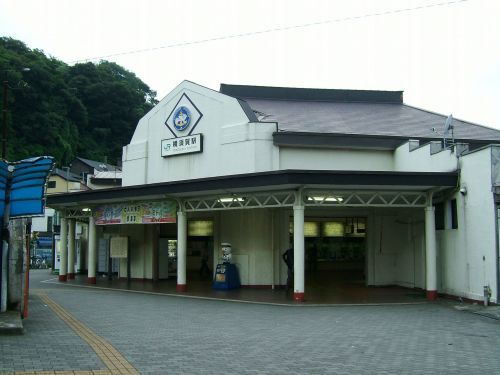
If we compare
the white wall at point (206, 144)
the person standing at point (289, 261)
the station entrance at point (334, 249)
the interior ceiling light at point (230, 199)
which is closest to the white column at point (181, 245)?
the interior ceiling light at point (230, 199)

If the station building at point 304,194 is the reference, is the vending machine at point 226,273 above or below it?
below

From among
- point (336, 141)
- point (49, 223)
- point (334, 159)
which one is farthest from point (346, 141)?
point (49, 223)

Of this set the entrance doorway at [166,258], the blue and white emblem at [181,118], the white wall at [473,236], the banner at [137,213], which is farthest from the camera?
the entrance doorway at [166,258]

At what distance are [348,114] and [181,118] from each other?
795 cm

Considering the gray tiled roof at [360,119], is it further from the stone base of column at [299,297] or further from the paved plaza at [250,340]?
the paved plaza at [250,340]

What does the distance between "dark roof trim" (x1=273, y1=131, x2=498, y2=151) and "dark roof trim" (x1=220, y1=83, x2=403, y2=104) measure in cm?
742

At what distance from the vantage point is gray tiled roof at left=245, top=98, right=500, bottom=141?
22.0 meters

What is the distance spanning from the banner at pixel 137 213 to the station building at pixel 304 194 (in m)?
0.06

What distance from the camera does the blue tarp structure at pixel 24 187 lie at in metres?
10.9

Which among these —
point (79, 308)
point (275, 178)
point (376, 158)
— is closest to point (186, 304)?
point (79, 308)

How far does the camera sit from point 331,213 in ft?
71.5

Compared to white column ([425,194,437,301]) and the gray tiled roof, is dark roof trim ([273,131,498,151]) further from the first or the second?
white column ([425,194,437,301])

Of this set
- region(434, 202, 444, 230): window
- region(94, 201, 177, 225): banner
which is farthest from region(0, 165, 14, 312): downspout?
region(434, 202, 444, 230): window

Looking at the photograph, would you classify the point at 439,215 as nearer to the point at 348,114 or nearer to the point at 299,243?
the point at 299,243
